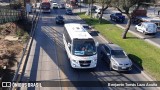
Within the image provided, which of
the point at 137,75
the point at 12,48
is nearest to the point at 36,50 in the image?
the point at 12,48

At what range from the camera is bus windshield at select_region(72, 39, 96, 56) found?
2331 cm

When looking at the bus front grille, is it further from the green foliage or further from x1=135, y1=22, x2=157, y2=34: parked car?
x1=135, y1=22, x2=157, y2=34: parked car

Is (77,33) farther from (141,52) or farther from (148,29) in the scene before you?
(148,29)

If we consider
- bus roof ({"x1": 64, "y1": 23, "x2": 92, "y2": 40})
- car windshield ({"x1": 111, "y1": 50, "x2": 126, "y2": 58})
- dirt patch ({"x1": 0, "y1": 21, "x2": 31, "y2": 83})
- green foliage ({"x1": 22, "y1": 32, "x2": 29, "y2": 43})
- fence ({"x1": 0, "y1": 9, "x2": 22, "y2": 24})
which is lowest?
green foliage ({"x1": 22, "y1": 32, "x2": 29, "y2": 43})

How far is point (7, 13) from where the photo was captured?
4597 centimetres

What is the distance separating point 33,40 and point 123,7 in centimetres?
1209

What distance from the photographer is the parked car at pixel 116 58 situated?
23344 millimetres

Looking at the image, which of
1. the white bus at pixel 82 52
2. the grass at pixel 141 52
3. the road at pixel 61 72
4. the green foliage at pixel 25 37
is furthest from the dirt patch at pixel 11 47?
the grass at pixel 141 52

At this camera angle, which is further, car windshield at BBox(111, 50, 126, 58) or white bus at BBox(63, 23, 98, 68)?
car windshield at BBox(111, 50, 126, 58)

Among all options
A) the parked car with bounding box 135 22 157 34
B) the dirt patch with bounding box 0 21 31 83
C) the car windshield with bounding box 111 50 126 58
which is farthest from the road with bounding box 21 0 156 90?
the parked car with bounding box 135 22 157 34

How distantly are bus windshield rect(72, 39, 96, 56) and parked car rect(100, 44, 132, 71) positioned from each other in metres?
1.87

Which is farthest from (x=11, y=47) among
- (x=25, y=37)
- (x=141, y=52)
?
(x=141, y=52)

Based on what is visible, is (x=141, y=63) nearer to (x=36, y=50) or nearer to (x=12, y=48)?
(x=36, y=50)

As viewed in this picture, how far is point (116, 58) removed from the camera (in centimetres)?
2405
